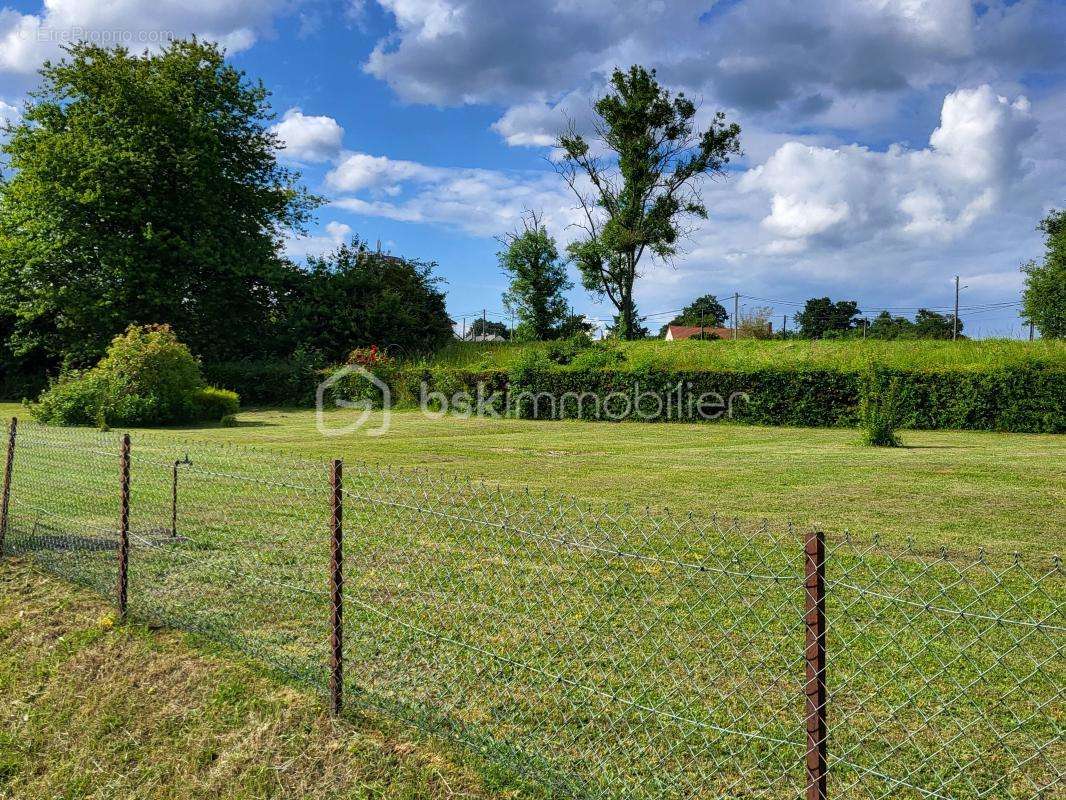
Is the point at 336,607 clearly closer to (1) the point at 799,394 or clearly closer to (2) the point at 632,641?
(2) the point at 632,641

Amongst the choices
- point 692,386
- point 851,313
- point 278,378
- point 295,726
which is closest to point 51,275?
point 278,378

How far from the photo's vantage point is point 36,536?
7.04 m

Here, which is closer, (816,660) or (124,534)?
(816,660)

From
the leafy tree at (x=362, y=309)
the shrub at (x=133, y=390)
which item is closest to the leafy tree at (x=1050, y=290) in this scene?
the leafy tree at (x=362, y=309)

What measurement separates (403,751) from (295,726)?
0.65 metres

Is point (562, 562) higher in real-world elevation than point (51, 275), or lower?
lower

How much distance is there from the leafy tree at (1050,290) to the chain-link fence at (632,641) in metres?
38.9

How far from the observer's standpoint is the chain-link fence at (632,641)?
3400 mm

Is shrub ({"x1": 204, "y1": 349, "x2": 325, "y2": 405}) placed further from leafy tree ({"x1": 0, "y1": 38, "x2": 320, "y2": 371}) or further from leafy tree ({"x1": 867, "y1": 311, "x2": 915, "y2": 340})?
leafy tree ({"x1": 867, "y1": 311, "x2": 915, "y2": 340})

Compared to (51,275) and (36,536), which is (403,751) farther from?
(51,275)

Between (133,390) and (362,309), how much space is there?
12451mm

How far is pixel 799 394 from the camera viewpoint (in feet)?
66.9

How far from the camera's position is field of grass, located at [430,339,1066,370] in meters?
23.5

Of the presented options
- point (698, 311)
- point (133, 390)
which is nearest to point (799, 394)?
point (133, 390)
